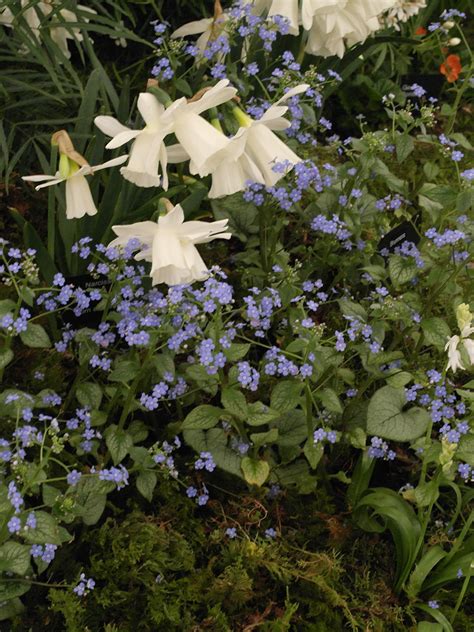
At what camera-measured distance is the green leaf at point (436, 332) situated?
138 cm

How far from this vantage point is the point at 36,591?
129 cm

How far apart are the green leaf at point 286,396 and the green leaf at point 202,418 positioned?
0.10 metres

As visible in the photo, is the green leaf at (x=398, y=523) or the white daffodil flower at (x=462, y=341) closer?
the white daffodil flower at (x=462, y=341)

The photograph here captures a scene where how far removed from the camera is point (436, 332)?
139cm

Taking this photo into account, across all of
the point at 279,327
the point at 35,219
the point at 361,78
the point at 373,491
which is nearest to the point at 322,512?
the point at 373,491

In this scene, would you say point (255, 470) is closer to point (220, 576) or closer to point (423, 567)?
point (220, 576)

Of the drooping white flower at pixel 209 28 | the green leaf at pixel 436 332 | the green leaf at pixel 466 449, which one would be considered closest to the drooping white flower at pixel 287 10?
the drooping white flower at pixel 209 28

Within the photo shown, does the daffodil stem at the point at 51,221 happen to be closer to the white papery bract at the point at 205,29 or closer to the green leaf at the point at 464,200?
the white papery bract at the point at 205,29

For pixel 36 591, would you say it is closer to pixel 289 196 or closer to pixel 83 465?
pixel 83 465

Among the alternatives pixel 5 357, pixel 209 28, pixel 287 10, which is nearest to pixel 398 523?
pixel 5 357

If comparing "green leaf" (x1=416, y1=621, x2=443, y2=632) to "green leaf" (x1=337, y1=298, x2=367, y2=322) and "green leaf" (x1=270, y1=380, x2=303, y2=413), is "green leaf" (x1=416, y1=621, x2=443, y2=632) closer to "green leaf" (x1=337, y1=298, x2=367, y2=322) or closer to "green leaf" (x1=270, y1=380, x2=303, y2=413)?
"green leaf" (x1=270, y1=380, x2=303, y2=413)

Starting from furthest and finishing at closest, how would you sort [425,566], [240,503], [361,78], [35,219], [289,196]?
[361,78]
[35,219]
[289,196]
[240,503]
[425,566]

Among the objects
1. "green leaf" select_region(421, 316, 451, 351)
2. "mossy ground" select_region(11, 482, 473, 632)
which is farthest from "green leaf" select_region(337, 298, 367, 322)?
"mossy ground" select_region(11, 482, 473, 632)

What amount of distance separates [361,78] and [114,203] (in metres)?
1.26
